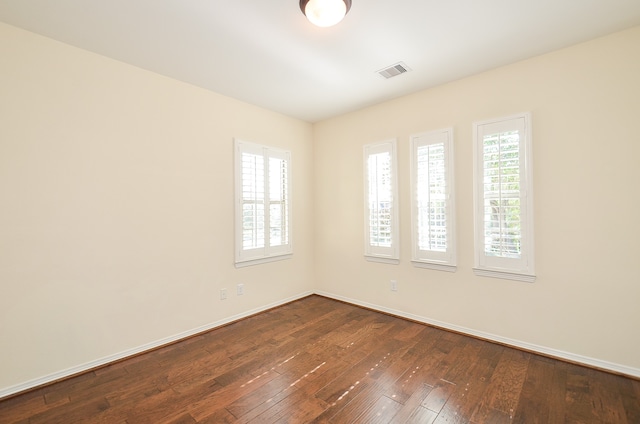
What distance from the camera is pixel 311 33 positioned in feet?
7.55

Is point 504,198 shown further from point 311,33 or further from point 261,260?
point 261,260

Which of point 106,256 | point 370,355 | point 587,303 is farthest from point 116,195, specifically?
point 587,303

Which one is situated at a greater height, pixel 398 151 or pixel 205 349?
pixel 398 151

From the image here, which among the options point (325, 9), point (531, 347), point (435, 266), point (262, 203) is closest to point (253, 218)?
point (262, 203)

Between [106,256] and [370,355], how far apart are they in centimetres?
261

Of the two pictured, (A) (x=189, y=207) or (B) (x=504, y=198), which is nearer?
(B) (x=504, y=198)

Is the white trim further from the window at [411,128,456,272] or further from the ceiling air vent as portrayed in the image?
the ceiling air vent

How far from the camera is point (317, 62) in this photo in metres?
2.76

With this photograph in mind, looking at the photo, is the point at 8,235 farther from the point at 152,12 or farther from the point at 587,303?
the point at 587,303

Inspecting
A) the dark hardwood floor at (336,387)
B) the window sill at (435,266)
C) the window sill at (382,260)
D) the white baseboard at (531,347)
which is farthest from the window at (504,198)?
the window sill at (382,260)

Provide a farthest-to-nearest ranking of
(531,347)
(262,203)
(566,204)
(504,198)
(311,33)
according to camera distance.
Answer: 1. (262,203)
2. (504,198)
3. (531,347)
4. (566,204)
5. (311,33)

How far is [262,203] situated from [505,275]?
9.59 ft

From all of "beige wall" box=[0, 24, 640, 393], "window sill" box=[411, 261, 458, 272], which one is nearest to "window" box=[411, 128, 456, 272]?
"window sill" box=[411, 261, 458, 272]

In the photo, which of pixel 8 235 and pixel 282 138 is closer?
pixel 8 235
